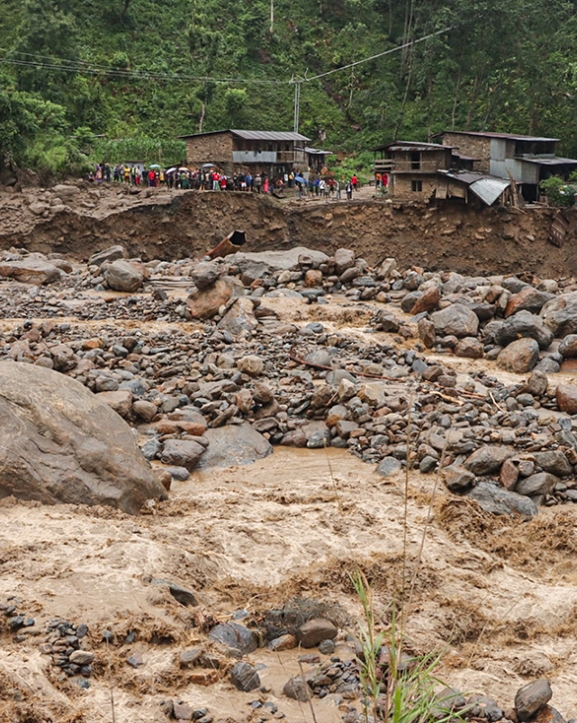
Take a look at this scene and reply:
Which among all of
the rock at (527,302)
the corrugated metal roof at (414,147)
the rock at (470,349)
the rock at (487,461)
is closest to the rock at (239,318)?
the rock at (470,349)

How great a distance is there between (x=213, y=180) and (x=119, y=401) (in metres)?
21.2

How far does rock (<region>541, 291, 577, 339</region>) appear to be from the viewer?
17.6 m

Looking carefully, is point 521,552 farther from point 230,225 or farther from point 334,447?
point 230,225

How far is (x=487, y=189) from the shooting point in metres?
31.0

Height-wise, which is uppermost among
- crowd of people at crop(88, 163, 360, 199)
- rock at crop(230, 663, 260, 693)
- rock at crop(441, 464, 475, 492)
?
crowd of people at crop(88, 163, 360, 199)

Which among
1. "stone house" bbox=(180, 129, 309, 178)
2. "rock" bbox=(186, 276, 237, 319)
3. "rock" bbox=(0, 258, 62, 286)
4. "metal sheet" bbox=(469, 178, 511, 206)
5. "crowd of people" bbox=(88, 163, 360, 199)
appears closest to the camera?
"rock" bbox=(186, 276, 237, 319)

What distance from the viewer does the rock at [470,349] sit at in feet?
56.6

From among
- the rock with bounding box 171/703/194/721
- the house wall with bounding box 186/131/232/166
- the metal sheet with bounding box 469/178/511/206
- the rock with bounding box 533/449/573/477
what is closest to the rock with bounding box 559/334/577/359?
the rock with bounding box 533/449/573/477

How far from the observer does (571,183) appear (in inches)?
1396

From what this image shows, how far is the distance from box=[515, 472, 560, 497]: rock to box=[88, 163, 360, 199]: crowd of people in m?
23.4

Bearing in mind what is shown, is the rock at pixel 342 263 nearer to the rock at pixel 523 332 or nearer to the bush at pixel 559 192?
the rock at pixel 523 332

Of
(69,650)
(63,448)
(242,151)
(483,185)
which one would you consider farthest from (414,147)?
(69,650)

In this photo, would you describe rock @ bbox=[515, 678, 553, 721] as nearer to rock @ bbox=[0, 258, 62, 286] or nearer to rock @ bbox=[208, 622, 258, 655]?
rock @ bbox=[208, 622, 258, 655]

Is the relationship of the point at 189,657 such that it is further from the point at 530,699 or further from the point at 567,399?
the point at 567,399
